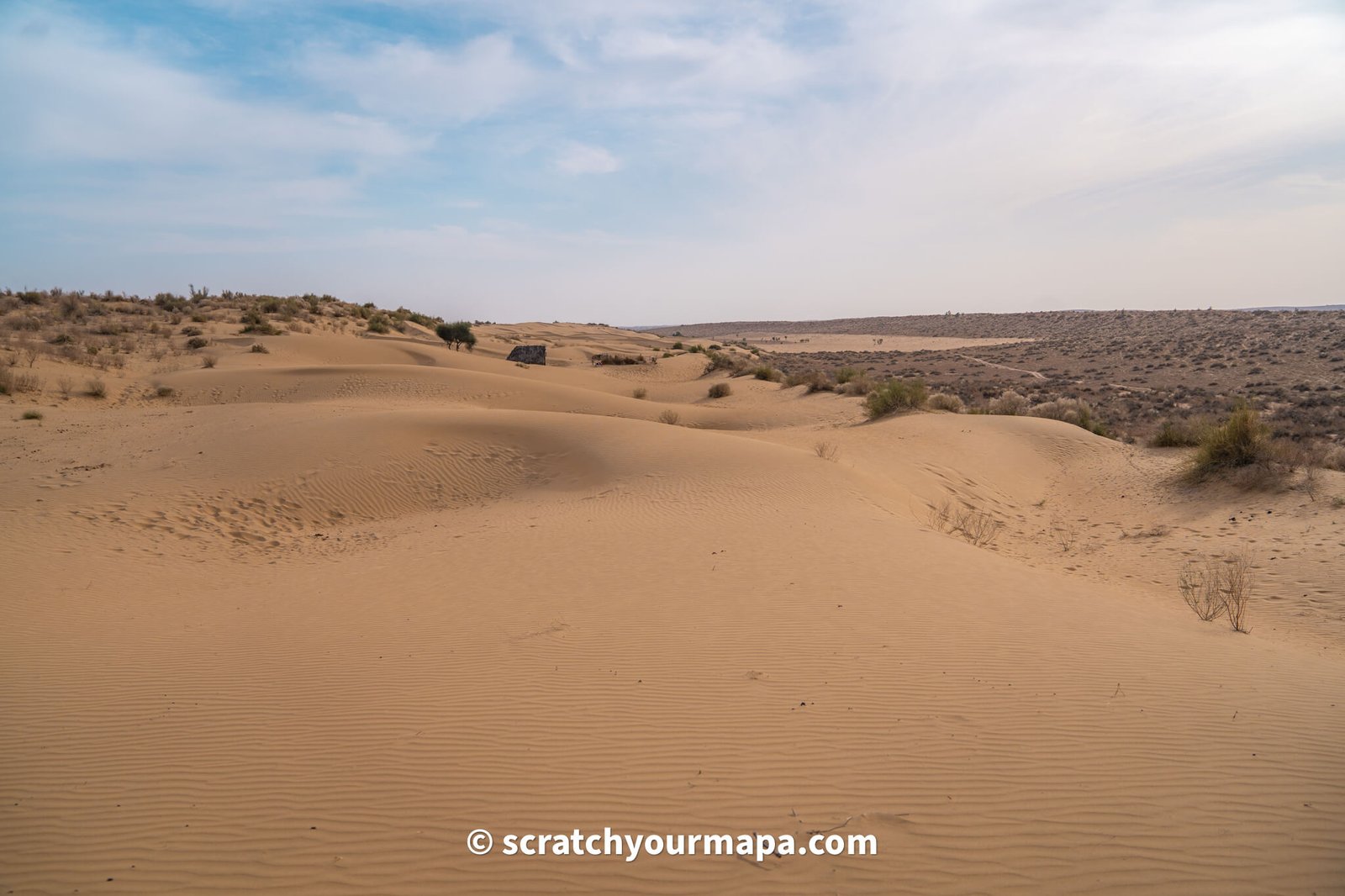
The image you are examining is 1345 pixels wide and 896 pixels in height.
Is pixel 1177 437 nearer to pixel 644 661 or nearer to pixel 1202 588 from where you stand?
pixel 1202 588

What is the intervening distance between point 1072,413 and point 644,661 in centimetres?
2153

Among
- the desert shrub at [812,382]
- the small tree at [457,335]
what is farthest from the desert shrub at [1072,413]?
the small tree at [457,335]

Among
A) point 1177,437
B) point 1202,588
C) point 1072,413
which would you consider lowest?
point 1202,588

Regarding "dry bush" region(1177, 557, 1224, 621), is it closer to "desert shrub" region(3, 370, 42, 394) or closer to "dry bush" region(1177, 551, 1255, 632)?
"dry bush" region(1177, 551, 1255, 632)

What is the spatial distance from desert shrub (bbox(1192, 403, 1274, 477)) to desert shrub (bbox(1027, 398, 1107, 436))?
6.13 m

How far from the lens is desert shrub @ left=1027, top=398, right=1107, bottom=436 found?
20.6m

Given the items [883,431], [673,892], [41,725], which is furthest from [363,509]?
[883,431]

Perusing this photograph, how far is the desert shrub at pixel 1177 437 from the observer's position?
17.0m

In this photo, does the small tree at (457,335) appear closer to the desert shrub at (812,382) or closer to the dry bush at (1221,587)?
the desert shrub at (812,382)

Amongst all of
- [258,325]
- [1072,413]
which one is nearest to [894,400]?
[1072,413]

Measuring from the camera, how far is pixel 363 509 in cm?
1219

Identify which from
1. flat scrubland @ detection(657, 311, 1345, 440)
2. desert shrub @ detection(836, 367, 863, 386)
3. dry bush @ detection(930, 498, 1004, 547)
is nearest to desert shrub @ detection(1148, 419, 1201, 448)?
flat scrubland @ detection(657, 311, 1345, 440)

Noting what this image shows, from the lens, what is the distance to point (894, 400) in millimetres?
22609

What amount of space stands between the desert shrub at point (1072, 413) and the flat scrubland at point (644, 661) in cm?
487
